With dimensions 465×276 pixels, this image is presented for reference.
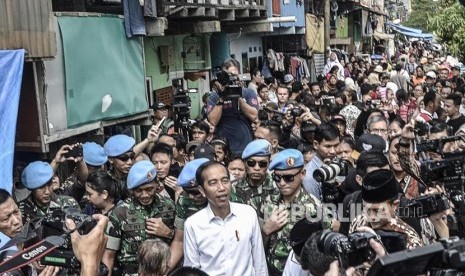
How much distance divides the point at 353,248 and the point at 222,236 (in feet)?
6.10

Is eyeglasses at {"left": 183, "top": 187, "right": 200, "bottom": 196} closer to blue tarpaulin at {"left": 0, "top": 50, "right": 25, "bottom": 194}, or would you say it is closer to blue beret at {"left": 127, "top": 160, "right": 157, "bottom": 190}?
blue beret at {"left": 127, "top": 160, "right": 157, "bottom": 190}

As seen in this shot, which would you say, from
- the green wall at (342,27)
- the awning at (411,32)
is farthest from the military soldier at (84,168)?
the awning at (411,32)

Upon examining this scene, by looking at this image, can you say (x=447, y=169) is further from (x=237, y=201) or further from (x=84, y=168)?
(x=84, y=168)

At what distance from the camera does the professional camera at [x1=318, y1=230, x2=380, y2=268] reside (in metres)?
2.66

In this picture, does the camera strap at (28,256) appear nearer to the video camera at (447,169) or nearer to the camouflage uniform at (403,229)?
the camouflage uniform at (403,229)

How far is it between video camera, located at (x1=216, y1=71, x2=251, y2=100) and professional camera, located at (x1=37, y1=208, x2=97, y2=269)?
151 inches

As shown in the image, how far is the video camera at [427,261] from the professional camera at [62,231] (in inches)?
72.7

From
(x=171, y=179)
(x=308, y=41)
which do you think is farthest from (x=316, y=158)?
(x=308, y=41)

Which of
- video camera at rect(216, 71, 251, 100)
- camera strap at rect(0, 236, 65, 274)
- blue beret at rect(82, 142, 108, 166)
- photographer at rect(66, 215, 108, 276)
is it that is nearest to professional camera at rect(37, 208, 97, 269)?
photographer at rect(66, 215, 108, 276)

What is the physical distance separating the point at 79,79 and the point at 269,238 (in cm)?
377

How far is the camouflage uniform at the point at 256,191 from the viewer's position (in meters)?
5.11

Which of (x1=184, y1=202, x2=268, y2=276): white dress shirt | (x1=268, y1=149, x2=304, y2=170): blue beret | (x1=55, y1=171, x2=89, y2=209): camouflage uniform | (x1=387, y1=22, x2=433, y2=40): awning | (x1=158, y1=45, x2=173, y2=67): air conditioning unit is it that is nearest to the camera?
(x1=184, y1=202, x2=268, y2=276): white dress shirt

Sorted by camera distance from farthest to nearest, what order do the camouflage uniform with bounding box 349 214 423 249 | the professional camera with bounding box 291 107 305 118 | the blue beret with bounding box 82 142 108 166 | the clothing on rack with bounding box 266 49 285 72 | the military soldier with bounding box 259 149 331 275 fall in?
1. the clothing on rack with bounding box 266 49 285 72
2. the professional camera with bounding box 291 107 305 118
3. the blue beret with bounding box 82 142 108 166
4. the military soldier with bounding box 259 149 331 275
5. the camouflage uniform with bounding box 349 214 423 249

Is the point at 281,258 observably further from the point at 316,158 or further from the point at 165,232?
the point at 316,158
